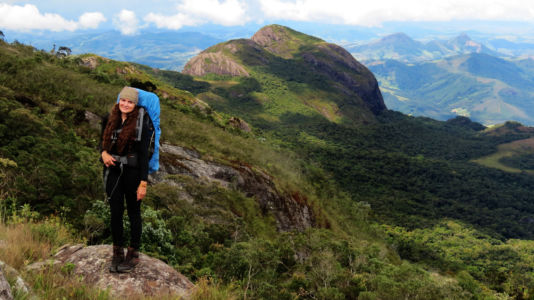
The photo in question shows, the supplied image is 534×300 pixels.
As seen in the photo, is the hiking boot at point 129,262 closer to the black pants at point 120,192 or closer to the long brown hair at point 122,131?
the black pants at point 120,192

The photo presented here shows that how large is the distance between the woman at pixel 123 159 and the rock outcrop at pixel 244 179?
7751mm

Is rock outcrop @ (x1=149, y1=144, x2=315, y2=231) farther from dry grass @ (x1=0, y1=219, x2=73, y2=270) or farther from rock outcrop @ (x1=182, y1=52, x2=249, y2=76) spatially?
rock outcrop @ (x1=182, y1=52, x2=249, y2=76)

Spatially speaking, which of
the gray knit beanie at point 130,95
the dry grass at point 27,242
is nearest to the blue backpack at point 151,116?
the gray knit beanie at point 130,95

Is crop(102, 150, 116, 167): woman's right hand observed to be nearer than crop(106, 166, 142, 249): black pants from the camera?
Yes

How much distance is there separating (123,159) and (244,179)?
11990 millimetres

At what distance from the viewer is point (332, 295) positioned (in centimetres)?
722

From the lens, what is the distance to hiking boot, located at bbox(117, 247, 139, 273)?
14.3ft

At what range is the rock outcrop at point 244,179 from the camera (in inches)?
538

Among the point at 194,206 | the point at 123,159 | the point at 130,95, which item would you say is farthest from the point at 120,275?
the point at 194,206

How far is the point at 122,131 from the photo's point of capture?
425 cm

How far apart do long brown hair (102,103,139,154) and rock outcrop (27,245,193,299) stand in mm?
1683

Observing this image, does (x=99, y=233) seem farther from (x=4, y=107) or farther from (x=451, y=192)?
(x=451, y=192)

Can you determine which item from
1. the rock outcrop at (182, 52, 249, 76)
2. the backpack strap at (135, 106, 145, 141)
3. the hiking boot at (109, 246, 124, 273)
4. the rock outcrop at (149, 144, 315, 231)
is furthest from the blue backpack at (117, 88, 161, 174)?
the rock outcrop at (182, 52, 249, 76)

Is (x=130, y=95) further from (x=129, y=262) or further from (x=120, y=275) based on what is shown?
(x=120, y=275)
